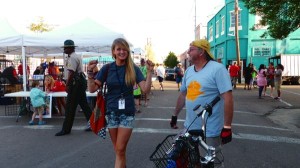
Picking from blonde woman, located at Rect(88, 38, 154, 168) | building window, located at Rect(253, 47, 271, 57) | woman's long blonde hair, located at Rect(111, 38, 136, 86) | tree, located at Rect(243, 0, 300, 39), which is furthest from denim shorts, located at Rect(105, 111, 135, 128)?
building window, located at Rect(253, 47, 271, 57)

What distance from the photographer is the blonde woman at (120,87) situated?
4.01 metres

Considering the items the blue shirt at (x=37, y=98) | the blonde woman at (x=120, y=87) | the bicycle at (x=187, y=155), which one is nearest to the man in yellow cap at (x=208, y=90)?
the bicycle at (x=187, y=155)

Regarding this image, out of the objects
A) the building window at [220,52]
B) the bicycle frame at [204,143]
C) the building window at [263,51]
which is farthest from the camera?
the building window at [220,52]

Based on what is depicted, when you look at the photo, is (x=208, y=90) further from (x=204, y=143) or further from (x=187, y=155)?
(x=187, y=155)

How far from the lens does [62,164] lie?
562 centimetres

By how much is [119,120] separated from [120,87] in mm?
390

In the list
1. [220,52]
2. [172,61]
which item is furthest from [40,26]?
[172,61]

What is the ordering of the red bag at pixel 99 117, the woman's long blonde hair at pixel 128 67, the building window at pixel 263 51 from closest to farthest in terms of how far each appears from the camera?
the woman's long blonde hair at pixel 128 67
the red bag at pixel 99 117
the building window at pixel 263 51

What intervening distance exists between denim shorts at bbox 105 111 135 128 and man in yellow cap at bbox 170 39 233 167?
824 millimetres

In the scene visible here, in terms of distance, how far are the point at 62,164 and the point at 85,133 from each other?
247 cm

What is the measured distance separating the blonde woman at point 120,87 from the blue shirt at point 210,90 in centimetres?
71

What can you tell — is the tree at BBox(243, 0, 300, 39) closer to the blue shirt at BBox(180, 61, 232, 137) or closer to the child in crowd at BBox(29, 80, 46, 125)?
the child in crowd at BBox(29, 80, 46, 125)

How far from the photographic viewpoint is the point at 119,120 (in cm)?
407

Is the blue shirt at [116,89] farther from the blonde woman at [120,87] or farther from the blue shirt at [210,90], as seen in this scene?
the blue shirt at [210,90]
